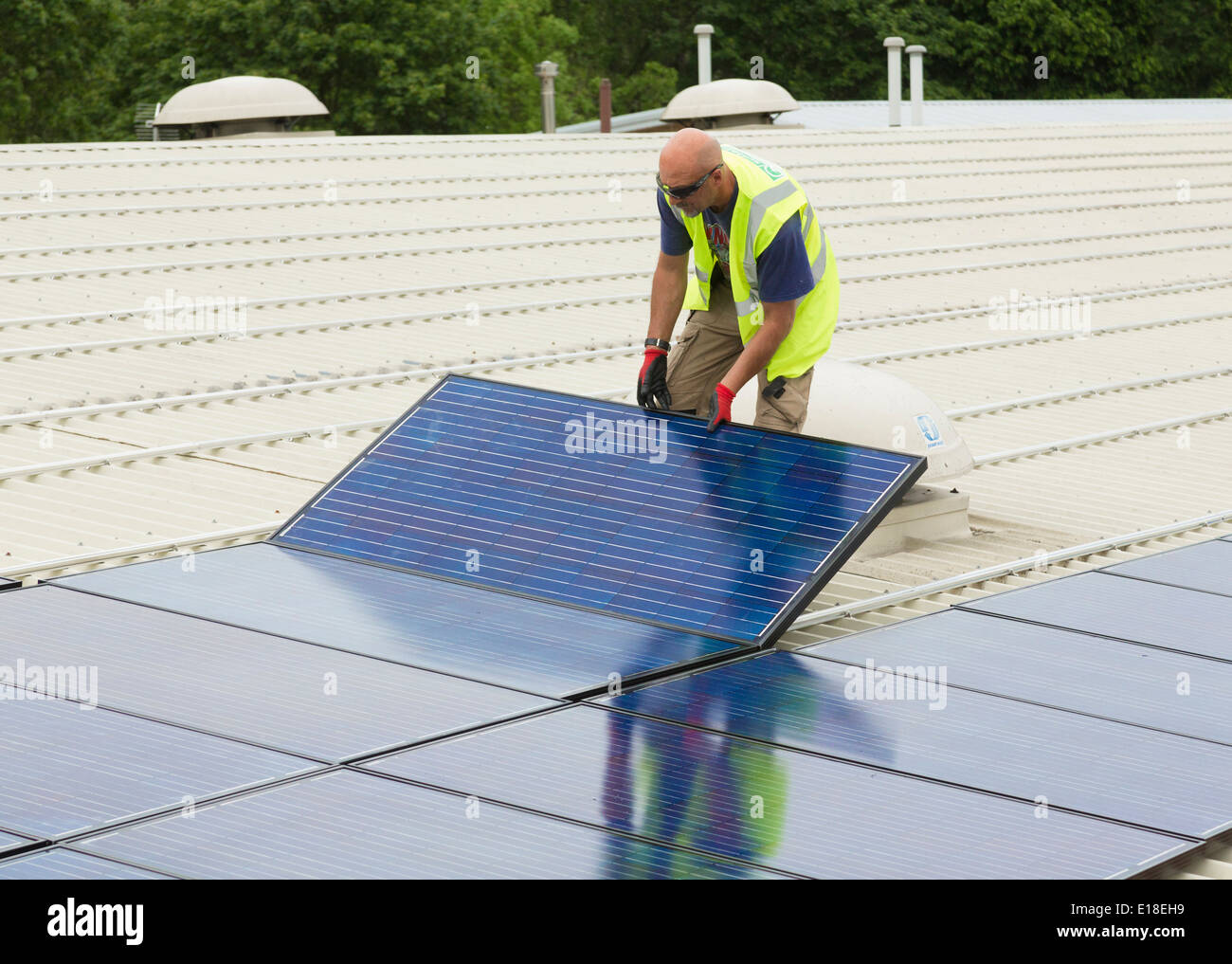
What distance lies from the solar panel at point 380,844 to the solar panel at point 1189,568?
396cm

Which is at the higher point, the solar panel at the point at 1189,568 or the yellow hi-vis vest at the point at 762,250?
the yellow hi-vis vest at the point at 762,250

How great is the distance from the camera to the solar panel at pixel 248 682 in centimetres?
610

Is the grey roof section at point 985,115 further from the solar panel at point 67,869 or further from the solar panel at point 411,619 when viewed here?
the solar panel at point 67,869

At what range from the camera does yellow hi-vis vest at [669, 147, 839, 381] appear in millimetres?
7766

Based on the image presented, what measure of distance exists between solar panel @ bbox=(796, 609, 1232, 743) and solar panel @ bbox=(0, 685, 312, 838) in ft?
8.02

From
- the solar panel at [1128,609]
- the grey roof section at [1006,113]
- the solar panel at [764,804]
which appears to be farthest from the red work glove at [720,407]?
the grey roof section at [1006,113]

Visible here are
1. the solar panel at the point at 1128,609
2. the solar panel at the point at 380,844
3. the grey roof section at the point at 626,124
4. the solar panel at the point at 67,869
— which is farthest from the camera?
the grey roof section at the point at 626,124

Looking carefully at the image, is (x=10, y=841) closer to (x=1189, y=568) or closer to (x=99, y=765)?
(x=99, y=765)

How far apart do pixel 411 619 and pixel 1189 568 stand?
3.78 meters

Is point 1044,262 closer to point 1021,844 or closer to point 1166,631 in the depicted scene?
point 1166,631

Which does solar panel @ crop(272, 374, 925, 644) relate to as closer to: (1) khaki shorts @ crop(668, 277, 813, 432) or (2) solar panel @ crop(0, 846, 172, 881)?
(1) khaki shorts @ crop(668, 277, 813, 432)

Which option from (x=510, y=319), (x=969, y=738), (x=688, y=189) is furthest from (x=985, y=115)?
(x=969, y=738)

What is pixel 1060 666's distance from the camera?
707cm
